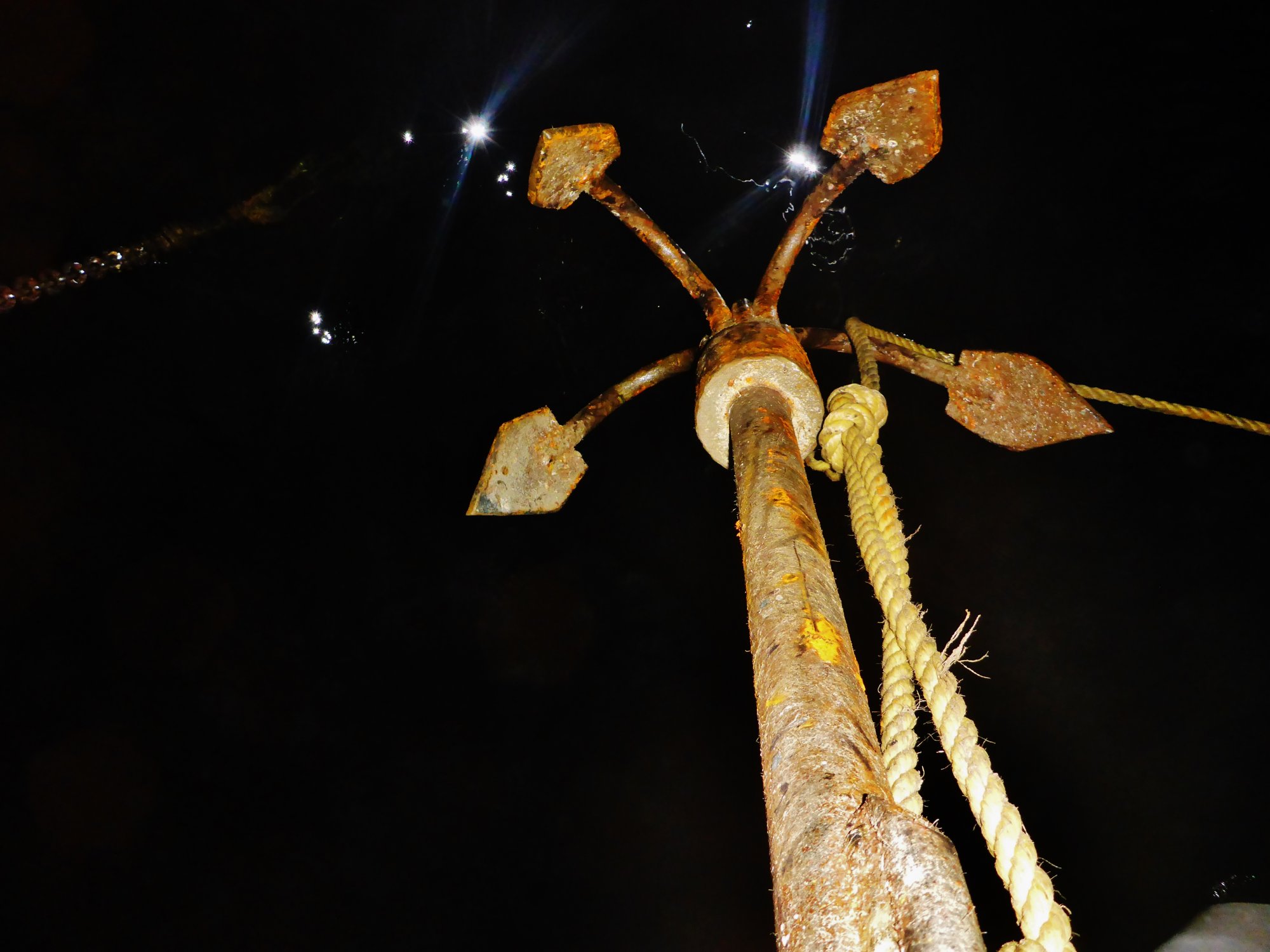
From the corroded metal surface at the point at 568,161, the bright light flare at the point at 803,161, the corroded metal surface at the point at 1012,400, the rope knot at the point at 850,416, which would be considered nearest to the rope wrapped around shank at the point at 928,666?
the rope knot at the point at 850,416

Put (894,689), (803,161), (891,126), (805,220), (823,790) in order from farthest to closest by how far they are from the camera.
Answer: (803,161)
(805,220)
(891,126)
(894,689)
(823,790)

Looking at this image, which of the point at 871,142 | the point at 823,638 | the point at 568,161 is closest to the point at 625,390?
the point at 568,161

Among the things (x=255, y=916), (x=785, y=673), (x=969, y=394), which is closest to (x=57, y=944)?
(x=255, y=916)

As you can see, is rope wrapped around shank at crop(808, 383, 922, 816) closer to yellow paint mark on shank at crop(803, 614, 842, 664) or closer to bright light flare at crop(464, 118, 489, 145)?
yellow paint mark on shank at crop(803, 614, 842, 664)

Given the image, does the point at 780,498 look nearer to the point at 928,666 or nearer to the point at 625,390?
the point at 928,666

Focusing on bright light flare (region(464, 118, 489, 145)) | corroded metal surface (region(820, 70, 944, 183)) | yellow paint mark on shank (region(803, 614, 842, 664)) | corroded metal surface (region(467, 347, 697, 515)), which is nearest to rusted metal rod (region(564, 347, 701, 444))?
corroded metal surface (region(467, 347, 697, 515))

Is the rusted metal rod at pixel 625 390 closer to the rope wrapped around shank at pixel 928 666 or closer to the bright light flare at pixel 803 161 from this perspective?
the rope wrapped around shank at pixel 928 666
